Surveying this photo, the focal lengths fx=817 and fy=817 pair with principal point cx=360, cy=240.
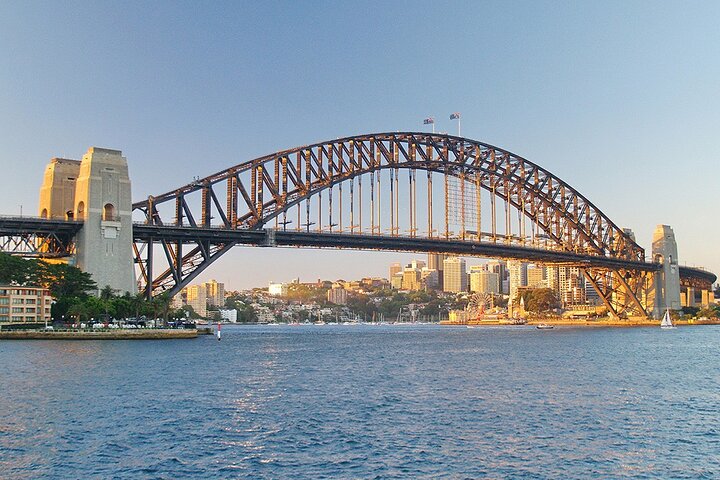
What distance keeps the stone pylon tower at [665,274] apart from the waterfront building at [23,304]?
331ft

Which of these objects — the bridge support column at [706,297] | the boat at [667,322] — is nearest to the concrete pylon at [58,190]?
the boat at [667,322]

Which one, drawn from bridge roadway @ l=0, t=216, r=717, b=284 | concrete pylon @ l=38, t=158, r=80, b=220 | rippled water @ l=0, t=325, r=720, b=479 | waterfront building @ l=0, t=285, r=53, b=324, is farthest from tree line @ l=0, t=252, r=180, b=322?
rippled water @ l=0, t=325, r=720, b=479

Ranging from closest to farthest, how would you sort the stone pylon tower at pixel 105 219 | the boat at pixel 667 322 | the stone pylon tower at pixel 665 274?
the stone pylon tower at pixel 105 219 < the boat at pixel 667 322 < the stone pylon tower at pixel 665 274

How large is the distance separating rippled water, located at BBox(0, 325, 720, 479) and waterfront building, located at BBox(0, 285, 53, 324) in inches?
835

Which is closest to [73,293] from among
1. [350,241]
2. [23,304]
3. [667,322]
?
[23,304]

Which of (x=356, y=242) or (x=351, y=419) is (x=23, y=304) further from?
(x=351, y=419)

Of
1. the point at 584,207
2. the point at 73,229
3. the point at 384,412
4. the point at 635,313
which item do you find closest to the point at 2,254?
the point at 73,229

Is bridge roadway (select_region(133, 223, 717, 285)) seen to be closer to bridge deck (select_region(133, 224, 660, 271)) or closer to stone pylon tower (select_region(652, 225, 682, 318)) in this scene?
bridge deck (select_region(133, 224, 660, 271))

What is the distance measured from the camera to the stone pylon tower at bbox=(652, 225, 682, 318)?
138 m

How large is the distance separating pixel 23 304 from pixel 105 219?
34.1 feet

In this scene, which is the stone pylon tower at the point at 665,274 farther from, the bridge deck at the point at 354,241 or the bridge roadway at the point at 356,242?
→ the bridge deck at the point at 354,241

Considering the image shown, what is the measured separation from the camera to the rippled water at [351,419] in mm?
22766

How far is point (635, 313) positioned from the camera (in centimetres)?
13925

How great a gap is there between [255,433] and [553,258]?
9465 centimetres
